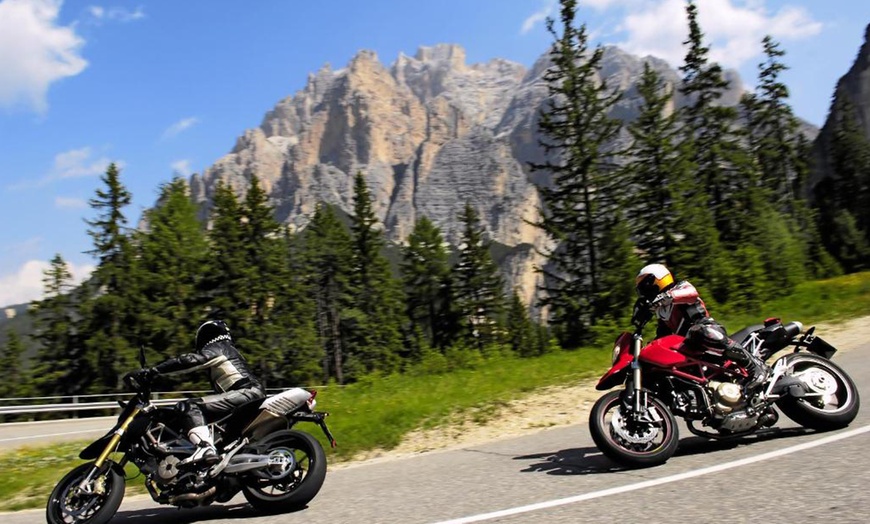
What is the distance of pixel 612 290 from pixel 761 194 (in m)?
25.0

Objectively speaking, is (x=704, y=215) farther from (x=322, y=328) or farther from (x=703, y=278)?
(x=322, y=328)

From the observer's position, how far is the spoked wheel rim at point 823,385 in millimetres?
6758

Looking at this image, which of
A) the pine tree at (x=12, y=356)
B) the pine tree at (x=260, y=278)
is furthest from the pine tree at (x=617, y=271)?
the pine tree at (x=12, y=356)

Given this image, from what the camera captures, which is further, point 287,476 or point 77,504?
point 287,476

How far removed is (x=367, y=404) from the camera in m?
13.0

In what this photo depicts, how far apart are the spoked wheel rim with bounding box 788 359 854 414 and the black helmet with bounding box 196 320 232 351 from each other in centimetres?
582

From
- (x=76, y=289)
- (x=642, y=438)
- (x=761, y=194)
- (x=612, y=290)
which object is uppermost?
(x=761, y=194)

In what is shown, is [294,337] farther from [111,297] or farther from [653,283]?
[653,283]

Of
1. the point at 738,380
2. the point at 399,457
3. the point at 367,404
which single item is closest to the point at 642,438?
the point at 738,380

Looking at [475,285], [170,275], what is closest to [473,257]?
[475,285]

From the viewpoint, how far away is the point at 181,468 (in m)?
5.88

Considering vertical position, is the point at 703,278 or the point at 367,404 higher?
the point at 703,278

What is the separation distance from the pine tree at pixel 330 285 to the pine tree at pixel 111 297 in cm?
1579

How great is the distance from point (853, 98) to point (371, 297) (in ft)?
290
